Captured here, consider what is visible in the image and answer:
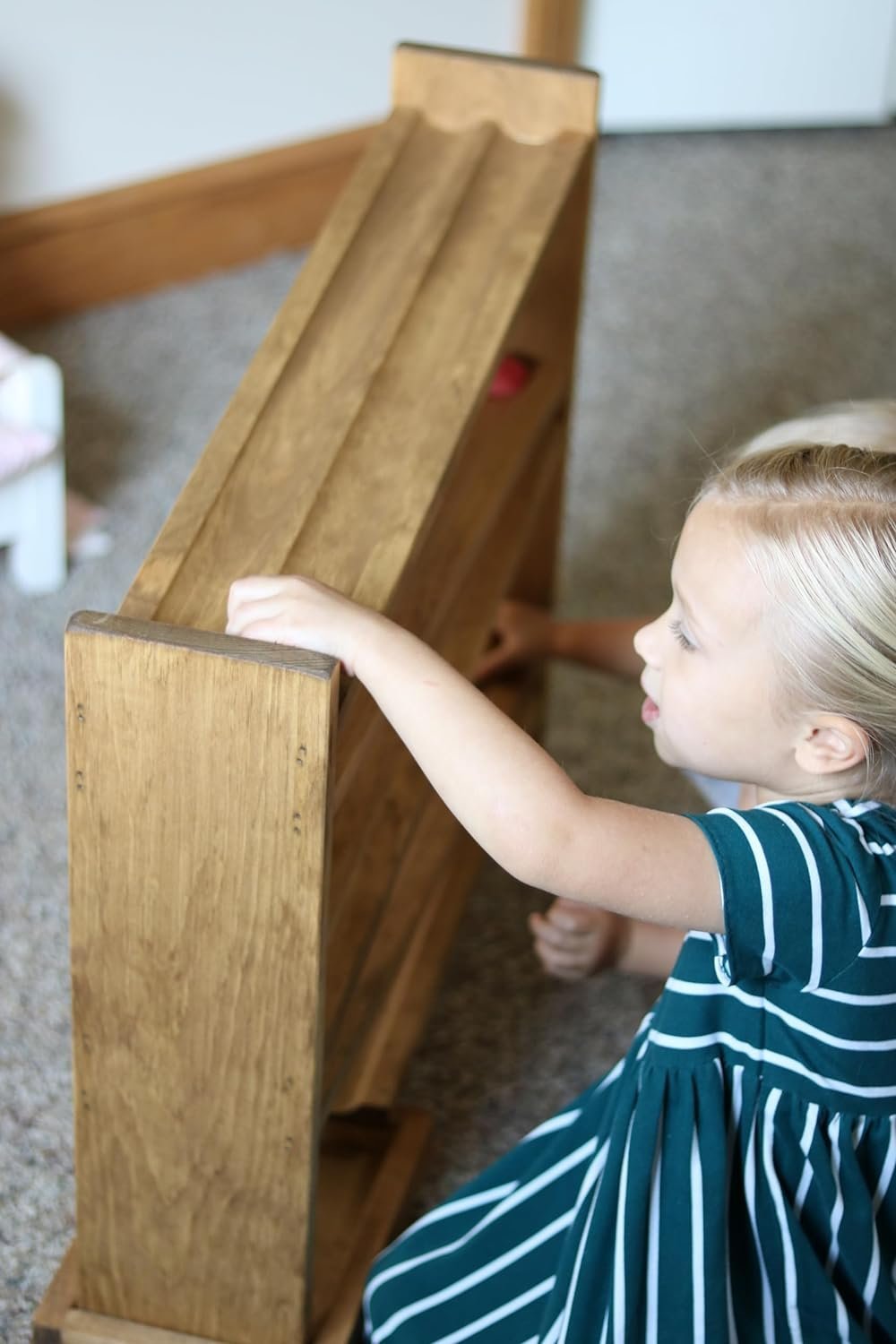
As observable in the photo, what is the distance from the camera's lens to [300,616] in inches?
31.4

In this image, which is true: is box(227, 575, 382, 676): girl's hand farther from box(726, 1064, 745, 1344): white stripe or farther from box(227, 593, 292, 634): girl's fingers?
box(726, 1064, 745, 1344): white stripe

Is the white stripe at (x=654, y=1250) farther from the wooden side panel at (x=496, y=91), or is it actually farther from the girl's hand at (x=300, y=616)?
the wooden side panel at (x=496, y=91)

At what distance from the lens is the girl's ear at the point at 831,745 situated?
809mm

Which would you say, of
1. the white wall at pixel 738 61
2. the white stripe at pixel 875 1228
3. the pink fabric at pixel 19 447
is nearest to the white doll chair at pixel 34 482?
the pink fabric at pixel 19 447

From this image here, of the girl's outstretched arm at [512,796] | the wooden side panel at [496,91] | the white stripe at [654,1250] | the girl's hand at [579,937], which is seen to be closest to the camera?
the girl's outstretched arm at [512,796]

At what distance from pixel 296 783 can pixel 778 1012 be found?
0.29m

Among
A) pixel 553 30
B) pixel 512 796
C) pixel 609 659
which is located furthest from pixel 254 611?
pixel 553 30

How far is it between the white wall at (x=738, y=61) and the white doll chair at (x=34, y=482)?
4.17 feet

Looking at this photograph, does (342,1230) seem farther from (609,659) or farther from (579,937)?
(609,659)

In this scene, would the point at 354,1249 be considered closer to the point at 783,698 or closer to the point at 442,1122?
the point at 442,1122

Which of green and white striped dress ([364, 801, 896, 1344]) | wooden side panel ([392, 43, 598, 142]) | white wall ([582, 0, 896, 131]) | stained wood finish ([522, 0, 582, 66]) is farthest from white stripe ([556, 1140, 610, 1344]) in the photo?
white wall ([582, 0, 896, 131])

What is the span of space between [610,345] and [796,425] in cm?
121

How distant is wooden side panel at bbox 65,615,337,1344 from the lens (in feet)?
2.55

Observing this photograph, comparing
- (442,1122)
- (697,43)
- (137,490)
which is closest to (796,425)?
(442,1122)
